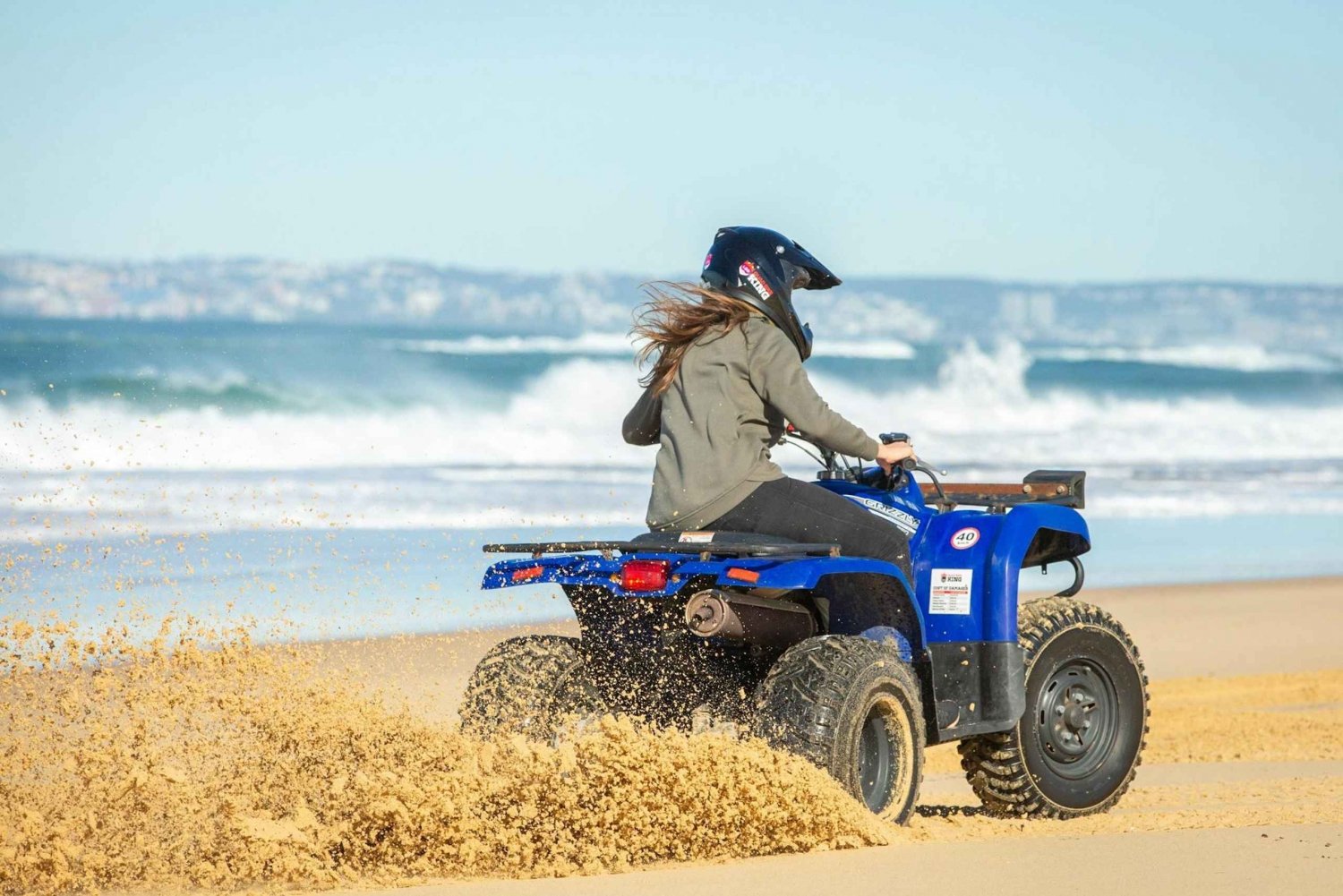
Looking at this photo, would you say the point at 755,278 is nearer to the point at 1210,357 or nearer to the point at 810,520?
the point at 810,520

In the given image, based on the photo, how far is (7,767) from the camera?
5.62 m

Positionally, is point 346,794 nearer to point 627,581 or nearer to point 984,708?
point 627,581

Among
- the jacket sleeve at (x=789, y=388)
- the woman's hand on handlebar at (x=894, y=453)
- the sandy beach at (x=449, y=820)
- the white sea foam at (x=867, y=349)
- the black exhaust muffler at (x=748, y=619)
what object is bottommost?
the sandy beach at (x=449, y=820)

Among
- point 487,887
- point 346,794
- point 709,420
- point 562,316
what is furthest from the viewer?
point 562,316

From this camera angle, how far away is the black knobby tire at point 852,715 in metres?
5.34

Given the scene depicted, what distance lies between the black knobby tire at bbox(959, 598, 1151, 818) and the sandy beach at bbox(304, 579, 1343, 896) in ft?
0.39

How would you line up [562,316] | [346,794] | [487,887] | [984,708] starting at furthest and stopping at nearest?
[562,316] < [984,708] < [346,794] < [487,887]

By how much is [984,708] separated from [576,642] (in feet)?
4.93

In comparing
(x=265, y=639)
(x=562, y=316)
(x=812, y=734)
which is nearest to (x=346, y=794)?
(x=812, y=734)

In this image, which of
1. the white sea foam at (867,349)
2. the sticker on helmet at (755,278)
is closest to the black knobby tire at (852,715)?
the sticker on helmet at (755,278)

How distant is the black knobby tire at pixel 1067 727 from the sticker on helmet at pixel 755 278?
1623mm

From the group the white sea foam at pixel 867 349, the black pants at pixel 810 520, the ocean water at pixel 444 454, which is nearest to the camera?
the black pants at pixel 810 520

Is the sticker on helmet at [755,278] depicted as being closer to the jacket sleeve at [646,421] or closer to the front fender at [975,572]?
the jacket sleeve at [646,421]

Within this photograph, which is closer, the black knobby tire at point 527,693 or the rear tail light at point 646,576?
the rear tail light at point 646,576
